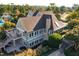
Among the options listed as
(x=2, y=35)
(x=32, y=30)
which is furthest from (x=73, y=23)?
(x=2, y=35)

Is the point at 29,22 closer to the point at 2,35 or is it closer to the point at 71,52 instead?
the point at 2,35

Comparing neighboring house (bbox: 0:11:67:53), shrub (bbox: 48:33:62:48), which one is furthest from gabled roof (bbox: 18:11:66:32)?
shrub (bbox: 48:33:62:48)

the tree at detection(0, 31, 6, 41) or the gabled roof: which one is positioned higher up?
→ the gabled roof

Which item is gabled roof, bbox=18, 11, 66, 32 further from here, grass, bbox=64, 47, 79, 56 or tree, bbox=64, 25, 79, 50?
grass, bbox=64, 47, 79, 56

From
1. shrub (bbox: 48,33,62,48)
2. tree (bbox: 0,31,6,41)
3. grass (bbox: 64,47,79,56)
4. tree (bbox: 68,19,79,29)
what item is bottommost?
grass (bbox: 64,47,79,56)

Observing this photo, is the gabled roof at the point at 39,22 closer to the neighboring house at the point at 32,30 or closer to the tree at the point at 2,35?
the neighboring house at the point at 32,30

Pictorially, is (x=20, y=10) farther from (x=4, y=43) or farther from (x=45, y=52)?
(x=45, y=52)

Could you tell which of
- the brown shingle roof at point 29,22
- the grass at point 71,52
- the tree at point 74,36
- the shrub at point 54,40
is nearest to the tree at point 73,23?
the tree at point 74,36

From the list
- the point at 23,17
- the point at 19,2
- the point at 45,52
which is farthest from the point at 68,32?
the point at 19,2
